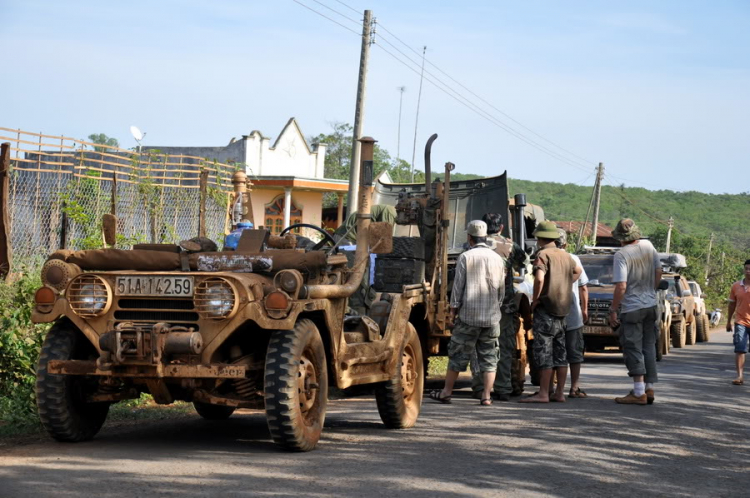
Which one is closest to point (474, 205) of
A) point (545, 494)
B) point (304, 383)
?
point (304, 383)

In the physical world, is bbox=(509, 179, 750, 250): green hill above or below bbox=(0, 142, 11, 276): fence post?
above

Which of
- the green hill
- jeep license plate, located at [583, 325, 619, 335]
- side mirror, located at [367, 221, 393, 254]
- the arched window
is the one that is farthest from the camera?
the green hill

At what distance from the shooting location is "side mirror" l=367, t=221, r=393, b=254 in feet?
27.4

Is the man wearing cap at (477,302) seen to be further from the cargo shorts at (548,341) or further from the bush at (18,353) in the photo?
the bush at (18,353)

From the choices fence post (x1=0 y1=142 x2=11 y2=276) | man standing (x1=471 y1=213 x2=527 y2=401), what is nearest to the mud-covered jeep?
man standing (x1=471 y1=213 x2=527 y2=401)

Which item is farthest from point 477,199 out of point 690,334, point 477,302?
point 690,334

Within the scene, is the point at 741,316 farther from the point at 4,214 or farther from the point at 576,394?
the point at 4,214

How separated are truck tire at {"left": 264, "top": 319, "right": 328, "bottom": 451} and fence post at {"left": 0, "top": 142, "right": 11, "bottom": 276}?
6443mm

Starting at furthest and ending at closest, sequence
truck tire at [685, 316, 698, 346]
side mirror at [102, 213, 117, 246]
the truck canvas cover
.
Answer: truck tire at [685, 316, 698, 346]
the truck canvas cover
side mirror at [102, 213, 117, 246]

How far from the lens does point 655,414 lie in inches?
422

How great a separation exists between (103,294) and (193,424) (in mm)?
2304

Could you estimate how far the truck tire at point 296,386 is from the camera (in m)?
7.23

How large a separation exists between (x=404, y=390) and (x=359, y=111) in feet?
40.9

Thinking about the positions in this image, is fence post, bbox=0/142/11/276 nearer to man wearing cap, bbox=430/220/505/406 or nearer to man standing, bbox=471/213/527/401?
man wearing cap, bbox=430/220/505/406
